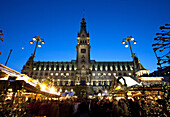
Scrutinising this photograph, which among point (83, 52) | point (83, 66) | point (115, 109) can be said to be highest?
point (83, 52)

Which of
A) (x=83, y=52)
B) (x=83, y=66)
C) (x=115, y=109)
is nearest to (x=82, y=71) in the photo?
(x=83, y=66)

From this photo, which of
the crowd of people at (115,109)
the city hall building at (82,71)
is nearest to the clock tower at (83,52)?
the city hall building at (82,71)

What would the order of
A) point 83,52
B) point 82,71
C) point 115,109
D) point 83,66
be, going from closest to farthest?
point 115,109 < point 82,71 < point 83,66 < point 83,52

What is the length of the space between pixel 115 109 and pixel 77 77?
153 feet

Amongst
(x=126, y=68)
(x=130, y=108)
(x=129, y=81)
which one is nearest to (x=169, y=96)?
(x=130, y=108)

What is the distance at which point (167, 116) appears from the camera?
5.41 m

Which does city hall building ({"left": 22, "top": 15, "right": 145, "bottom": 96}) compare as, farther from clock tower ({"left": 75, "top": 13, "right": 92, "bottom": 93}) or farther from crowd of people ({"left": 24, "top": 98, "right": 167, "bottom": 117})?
crowd of people ({"left": 24, "top": 98, "right": 167, "bottom": 117})

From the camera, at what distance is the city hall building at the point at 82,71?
54.2m

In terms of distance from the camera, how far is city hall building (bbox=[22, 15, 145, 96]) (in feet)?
178

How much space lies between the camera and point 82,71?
56094mm

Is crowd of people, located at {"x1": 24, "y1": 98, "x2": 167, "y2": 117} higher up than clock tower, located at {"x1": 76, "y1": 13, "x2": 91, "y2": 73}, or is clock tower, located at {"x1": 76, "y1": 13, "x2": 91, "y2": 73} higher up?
clock tower, located at {"x1": 76, "y1": 13, "x2": 91, "y2": 73}

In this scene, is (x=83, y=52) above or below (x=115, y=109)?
above

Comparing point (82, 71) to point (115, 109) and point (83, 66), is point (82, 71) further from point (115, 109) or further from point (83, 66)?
point (115, 109)

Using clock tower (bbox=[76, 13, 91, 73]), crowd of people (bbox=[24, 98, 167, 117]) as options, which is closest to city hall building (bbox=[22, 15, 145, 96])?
clock tower (bbox=[76, 13, 91, 73])
